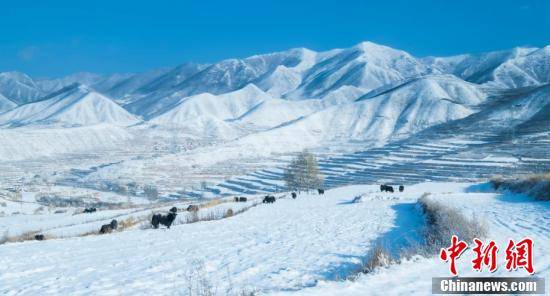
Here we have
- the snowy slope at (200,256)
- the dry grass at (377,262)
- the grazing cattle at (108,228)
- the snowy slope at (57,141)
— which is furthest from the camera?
the snowy slope at (57,141)

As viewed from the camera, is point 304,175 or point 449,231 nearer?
point 449,231

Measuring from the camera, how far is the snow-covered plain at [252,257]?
23.6ft

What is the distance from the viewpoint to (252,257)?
32.7ft

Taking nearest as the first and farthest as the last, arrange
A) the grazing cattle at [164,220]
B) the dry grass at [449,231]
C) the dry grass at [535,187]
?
the dry grass at [449,231] → the grazing cattle at [164,220] → the dry grass at [535,187]

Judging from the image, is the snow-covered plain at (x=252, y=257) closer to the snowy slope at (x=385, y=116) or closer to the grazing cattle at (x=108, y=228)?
the grazing cattle at (x=108, y=228)

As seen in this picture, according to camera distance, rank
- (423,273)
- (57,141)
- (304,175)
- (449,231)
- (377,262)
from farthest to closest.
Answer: (57,141), (304,175), (449,231), (377,262), (423,273)

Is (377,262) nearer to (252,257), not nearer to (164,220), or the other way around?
(252,257)

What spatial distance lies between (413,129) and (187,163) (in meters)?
63.6

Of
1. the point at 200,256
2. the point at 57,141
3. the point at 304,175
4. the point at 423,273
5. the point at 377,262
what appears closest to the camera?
the point at 423,273

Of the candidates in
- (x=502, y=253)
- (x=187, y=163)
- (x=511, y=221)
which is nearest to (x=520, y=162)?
(x=511, y=221)

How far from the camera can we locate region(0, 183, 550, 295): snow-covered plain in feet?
23.6

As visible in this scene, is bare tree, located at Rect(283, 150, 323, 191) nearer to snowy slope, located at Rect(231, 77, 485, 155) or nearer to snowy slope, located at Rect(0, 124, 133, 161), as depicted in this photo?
snowy slope, located at Rect(231, 77, 485, 155)

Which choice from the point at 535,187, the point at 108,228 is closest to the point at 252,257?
the point at 108,228

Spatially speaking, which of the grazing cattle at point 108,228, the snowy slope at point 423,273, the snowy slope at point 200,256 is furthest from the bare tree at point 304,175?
the snowy slope at point 423,273
